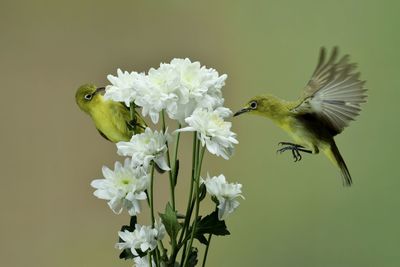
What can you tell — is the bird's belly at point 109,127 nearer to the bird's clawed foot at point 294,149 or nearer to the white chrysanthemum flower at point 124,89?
the white chrysanthemum flower at point 124,89

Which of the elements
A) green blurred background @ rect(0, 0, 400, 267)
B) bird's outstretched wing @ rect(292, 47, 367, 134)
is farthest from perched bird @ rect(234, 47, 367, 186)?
green blurred background @ rect(0, 0, 400, 267)

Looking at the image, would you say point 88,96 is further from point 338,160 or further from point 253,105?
point 338,160

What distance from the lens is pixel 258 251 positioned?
4.93 feet

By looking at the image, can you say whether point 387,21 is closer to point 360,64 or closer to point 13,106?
point 360,64

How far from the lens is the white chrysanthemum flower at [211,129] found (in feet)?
3.05

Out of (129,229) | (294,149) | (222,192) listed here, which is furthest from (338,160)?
(129,229)

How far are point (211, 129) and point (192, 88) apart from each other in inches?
2.9

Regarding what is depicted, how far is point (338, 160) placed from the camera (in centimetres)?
135

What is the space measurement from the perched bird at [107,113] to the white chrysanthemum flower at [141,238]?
236 mm

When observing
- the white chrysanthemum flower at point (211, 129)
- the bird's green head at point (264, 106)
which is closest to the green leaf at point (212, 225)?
the white chrysanthemum flower at point (211, 129)

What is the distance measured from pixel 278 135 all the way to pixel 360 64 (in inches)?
10.3

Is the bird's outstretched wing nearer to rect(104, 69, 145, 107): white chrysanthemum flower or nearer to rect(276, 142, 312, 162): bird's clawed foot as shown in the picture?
rect(276, 142, 312, 162): bird's clawed foot

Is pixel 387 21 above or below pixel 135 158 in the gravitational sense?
above

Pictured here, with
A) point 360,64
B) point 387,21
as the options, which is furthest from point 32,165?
point 387,21
